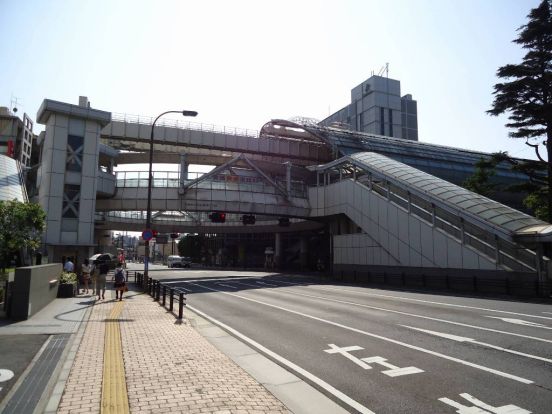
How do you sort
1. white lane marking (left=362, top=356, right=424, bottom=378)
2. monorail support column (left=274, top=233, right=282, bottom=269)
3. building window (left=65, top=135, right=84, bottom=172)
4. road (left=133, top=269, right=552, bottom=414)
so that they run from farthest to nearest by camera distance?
monorail support column (left=274, top=233, right=282, bottom=269) < building window (left=65, top=135, right=84, bottom=172) < white lane marking (left=362, top=356, right=424, bottom=378) < road (left=133, top=269, right=552, bottom=414)

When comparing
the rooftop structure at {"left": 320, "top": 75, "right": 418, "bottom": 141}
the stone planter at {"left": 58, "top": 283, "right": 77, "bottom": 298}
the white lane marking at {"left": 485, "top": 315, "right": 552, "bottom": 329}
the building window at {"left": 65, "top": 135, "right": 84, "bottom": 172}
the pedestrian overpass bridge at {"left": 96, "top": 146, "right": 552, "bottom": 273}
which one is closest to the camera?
the white lane marking at {"left": 485, "top": 315, "right": 552, "bottom": 329}

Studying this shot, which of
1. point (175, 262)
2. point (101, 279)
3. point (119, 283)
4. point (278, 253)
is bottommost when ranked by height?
point (175, 262)

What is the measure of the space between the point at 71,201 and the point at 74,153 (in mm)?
3622

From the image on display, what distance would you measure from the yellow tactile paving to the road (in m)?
3.06

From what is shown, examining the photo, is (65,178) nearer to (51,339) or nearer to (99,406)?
(51,339)

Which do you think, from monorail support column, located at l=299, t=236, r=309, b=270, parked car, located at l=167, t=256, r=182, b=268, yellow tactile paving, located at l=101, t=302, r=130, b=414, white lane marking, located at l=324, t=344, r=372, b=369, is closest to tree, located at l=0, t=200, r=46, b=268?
yellow tactile paving, located at l=101, t=302, r=130, b=414

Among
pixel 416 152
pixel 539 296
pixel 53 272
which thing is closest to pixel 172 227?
pixel 416 152

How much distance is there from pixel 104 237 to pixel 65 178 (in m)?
59.7

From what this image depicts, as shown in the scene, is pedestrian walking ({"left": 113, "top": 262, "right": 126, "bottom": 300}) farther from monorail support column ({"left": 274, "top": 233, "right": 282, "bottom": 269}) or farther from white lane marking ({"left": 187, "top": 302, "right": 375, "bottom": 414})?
monorail support column ({"left": 274, "top": 233, "right": 282, "bottom": 269})

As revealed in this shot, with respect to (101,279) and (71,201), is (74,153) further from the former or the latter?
(101,279)

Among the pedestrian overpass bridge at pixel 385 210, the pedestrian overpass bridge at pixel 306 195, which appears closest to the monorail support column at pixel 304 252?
the pedestrian overpass bridge at pixel 306 195

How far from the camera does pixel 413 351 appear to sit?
8.84 meters

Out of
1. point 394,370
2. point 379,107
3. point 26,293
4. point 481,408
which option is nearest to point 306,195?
point 26,293

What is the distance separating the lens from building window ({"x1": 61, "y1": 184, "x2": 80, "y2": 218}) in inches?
1130
